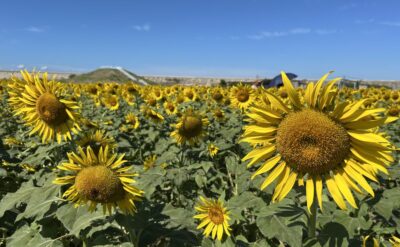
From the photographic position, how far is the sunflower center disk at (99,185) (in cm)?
243

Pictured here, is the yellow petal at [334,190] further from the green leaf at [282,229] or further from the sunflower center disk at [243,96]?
the sunflower center disk at [243,96]

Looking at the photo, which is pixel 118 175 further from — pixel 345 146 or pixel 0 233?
pixel 0 233

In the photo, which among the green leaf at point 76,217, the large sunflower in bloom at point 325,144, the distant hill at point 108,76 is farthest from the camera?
the distant hill at point 108,76

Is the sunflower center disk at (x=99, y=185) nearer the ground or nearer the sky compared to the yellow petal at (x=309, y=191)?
nearer the ground

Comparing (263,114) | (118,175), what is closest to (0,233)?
(118,175)

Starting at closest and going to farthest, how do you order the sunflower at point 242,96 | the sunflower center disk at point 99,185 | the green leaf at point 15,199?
the sunflower center disk at point 99,185, the green leaf at point 15,199, the sunflower at point 242,96

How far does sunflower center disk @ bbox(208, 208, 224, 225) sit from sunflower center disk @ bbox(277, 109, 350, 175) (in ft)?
5.63

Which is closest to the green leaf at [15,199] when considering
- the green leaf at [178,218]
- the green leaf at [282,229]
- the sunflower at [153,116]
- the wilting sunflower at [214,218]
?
the green leaf at [178,218]

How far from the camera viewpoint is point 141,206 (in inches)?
114

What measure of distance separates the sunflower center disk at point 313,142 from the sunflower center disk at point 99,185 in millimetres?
1193

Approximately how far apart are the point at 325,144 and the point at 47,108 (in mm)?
2894

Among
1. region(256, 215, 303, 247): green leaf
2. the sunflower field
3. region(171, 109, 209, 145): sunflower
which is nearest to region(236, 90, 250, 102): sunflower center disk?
region(171, 109, 209, 145): sunflower

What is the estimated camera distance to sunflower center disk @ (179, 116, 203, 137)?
525cm

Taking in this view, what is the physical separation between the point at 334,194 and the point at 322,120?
1.38 ft
